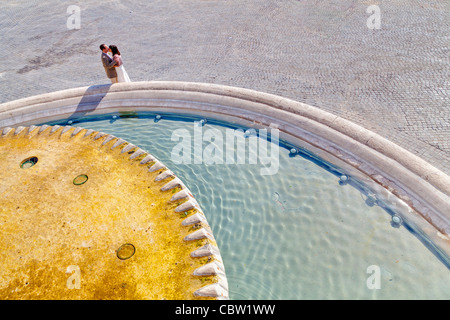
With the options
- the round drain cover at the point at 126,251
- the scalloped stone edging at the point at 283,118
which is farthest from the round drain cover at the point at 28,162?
the round drain cover at the point at 126,251

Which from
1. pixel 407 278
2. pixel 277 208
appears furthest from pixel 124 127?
pixel 407 278

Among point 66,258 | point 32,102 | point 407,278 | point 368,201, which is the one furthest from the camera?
point 32,102

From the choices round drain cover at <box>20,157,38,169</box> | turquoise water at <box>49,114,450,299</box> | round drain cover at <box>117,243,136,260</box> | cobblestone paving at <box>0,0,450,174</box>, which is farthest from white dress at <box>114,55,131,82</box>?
round drain cover at <box>117,243,136,260</box>

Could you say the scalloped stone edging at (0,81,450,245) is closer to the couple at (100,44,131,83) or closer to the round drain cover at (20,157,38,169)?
the couple at (100,44,131,83)

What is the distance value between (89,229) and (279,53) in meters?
7.65

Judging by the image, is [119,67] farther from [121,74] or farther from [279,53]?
[279,53]

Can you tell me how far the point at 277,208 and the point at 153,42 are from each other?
28.4 ft

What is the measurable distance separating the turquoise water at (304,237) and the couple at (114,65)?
3571 mm

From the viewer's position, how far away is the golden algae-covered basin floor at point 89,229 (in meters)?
4.41

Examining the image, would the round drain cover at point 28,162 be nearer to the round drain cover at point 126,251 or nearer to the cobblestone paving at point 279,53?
the round drain cover at point 126,251

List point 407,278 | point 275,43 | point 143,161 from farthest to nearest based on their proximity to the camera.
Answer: point 275,43
point 143,161
point 407,278

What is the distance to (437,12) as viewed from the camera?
10492 millimetres
